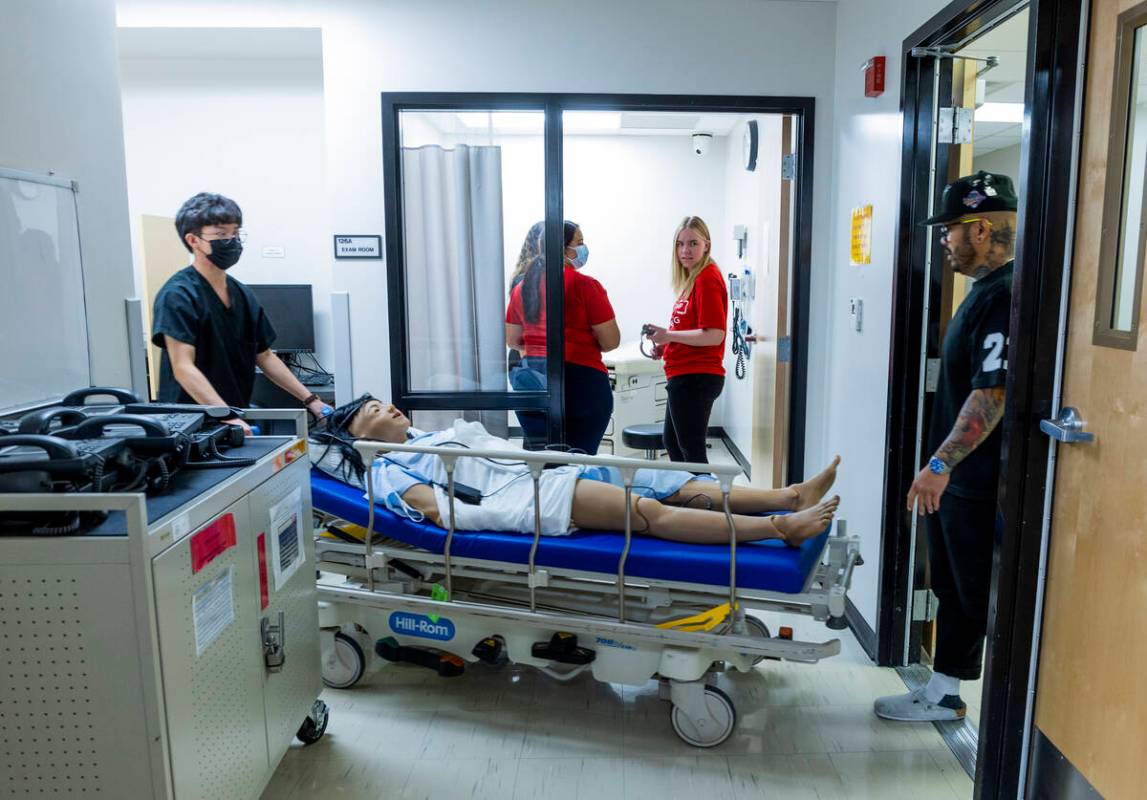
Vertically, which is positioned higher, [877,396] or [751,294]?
[751,294]

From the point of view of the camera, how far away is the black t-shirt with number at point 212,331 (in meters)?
2.61

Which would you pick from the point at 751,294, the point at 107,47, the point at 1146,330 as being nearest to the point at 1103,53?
the point at 1146,330

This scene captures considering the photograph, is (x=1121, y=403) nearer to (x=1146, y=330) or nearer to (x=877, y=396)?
(x=1146, y=330)

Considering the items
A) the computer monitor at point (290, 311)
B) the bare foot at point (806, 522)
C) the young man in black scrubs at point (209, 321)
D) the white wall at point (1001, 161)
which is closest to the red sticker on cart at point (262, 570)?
the young man in black scrubs at point (209, 321)

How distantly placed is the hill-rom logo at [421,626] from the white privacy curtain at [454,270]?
1.32 m

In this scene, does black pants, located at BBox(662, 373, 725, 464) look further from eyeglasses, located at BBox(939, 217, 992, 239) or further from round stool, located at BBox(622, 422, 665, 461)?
eyeglasses, located at BBox(939, 217, 992, 239)

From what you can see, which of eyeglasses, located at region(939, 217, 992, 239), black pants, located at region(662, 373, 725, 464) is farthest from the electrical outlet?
black pants, located at region(662, 373, 725, 464)

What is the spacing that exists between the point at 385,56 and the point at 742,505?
232cm

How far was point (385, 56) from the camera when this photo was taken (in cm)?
338

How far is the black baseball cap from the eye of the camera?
220 centimetres

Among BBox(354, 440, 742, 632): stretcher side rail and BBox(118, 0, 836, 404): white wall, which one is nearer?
BBox(354, 440, 742, 632): stretcher side rail

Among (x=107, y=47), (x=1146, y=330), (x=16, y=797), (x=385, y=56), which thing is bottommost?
(x=16, y=797)

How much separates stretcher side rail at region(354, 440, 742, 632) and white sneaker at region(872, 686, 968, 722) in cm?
58

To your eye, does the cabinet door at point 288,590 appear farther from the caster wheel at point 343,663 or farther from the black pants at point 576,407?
the black pants at point 576,407
